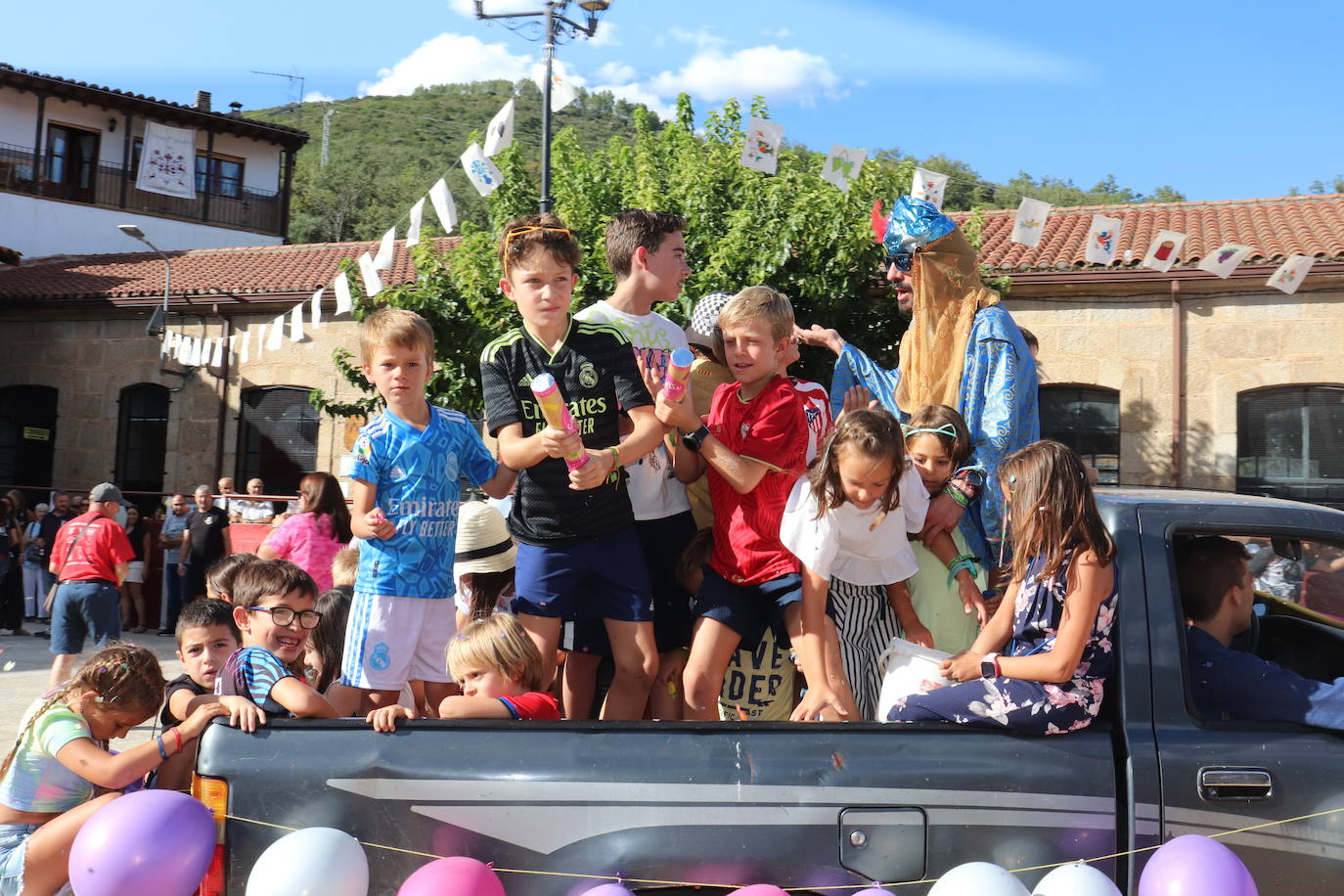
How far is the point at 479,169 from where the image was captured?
11.7m

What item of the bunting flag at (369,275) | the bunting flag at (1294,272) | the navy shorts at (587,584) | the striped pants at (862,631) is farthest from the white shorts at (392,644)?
the bunting flag at (1294,272)

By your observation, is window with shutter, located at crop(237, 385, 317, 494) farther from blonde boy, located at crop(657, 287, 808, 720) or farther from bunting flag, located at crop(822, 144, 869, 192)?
blonde boy, located at crop(657, 287, 808, 720)

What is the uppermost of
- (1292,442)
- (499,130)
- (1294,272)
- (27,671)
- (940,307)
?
(499,130)

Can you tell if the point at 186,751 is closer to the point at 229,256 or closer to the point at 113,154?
the point at 229,256

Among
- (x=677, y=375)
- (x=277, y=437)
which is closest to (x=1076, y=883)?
(x=677, y=375)

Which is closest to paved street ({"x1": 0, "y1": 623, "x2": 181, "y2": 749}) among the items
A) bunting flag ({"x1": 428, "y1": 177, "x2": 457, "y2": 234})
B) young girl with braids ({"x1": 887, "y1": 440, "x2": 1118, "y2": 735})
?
bunting flag ({"x1": 428, "y1": 177, "x2": 457, "y2": 234})

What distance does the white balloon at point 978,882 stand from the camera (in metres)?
2.28

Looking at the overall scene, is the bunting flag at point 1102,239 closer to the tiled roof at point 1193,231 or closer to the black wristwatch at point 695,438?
the tiled roof at point 1193,231

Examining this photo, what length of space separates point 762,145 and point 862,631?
867 centimetres

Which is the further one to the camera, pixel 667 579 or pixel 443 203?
pixel 443 203

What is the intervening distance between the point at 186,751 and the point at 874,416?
7.40 feet

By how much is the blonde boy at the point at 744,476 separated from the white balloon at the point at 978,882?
3.34 feet

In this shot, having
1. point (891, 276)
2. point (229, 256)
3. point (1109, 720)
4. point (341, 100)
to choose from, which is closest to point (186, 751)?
point (1109, 720)

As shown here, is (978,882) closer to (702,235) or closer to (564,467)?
(564,467)
